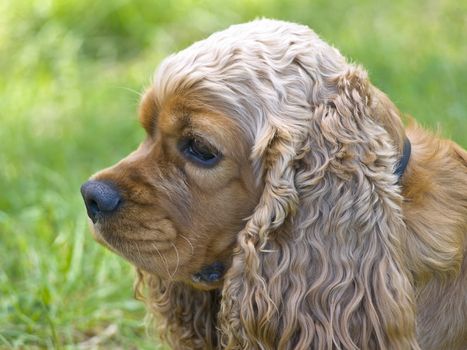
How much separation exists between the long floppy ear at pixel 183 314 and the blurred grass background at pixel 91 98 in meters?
0.35

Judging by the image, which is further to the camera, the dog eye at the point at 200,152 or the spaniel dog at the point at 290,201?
the dog eye at the point at 200,152

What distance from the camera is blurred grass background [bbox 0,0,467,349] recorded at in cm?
535

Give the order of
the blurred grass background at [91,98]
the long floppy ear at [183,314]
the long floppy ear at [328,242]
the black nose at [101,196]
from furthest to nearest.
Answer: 1. the blurred grass background at [91,98]
2. the long floppy ear at [183,314]
3. the black nose at [101,196]
4. the long floppy ear at [328,242]

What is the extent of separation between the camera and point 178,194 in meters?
4.03

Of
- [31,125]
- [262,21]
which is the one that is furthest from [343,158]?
[31,125]

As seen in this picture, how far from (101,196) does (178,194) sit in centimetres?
31

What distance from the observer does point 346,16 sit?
28.7 feet

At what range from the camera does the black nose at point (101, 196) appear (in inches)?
159

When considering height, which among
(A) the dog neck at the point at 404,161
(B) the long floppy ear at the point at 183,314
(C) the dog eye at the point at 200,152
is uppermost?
(A) the dog neck at the point at 404,161

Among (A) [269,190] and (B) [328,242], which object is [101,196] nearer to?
(A) [269,190]

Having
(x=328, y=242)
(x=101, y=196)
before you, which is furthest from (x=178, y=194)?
(x=328, y=242)

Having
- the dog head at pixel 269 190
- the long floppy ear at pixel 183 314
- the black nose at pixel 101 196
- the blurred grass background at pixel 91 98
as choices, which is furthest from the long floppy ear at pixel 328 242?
the blurred grass background at pixel 91 98

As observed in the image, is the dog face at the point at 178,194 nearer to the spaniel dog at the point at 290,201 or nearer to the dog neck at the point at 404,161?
the spaniel dog at the point at 290,201

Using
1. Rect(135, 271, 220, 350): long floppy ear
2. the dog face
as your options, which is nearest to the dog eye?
the dog face
